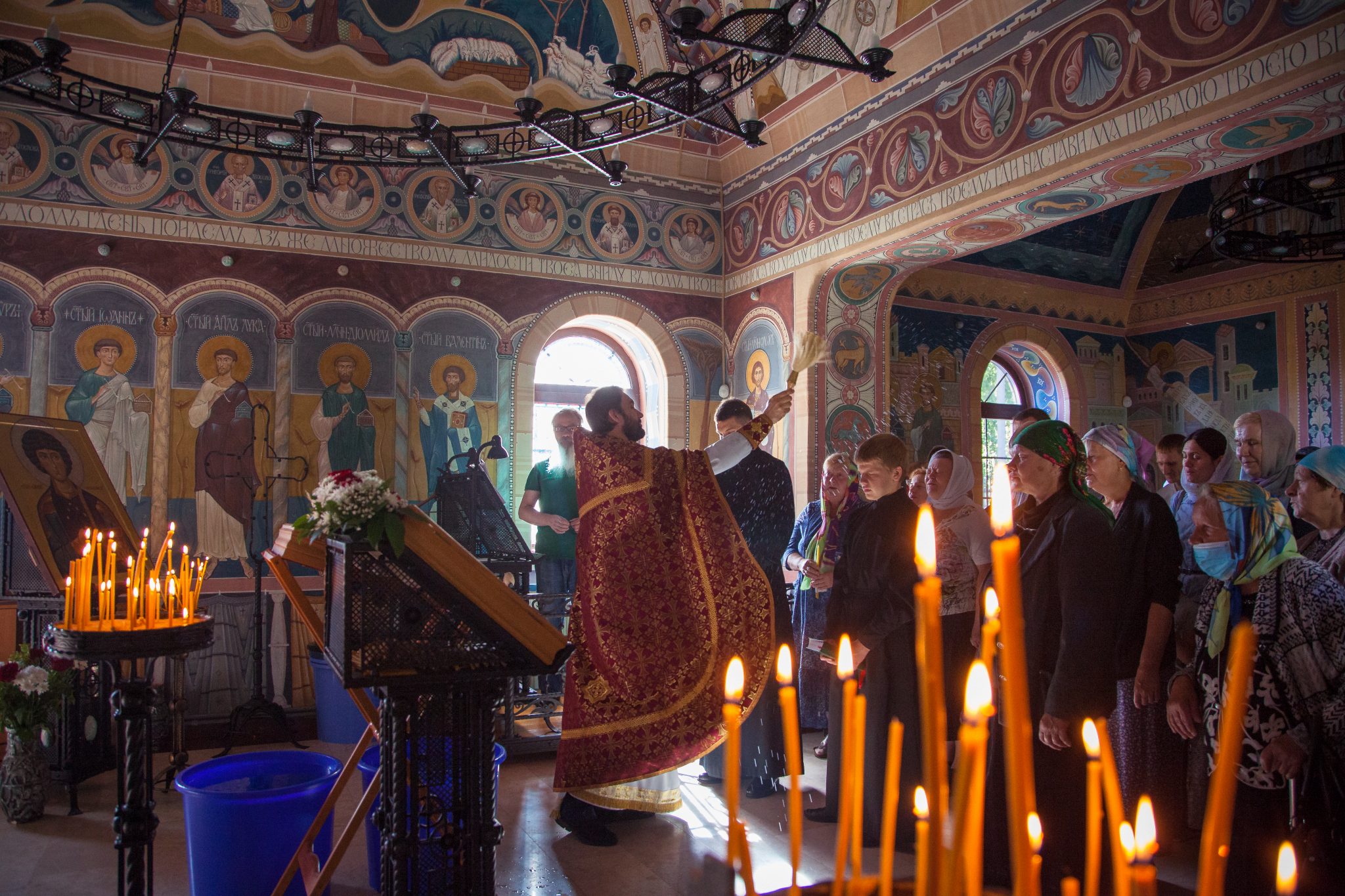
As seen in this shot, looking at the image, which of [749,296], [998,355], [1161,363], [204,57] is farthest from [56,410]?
[1161,363]

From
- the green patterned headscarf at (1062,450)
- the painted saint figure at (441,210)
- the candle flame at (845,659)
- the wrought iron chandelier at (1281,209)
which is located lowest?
the candle flame at (845,659)

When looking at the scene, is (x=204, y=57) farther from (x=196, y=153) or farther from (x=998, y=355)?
(x=998, y=355)

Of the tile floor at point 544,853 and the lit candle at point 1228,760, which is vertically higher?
the lit candle at point 1228,760

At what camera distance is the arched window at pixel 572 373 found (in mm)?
9148

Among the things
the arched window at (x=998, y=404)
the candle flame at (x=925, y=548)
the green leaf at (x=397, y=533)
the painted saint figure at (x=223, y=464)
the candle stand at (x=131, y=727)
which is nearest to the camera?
the candle flame at (x=925, y=548)

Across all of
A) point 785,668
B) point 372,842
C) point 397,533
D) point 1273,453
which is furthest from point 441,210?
point 785,668

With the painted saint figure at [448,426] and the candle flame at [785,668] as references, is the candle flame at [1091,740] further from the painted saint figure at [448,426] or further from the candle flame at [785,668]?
the painted saint figure at [448,426]

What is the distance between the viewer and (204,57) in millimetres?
7426

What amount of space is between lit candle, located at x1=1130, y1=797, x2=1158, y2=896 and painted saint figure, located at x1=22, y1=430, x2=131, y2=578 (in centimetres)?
497

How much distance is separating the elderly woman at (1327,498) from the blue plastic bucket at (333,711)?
5.36 meters

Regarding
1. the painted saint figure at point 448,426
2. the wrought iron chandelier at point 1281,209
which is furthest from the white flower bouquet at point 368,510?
the wrought iron chandelier at point 1281,209

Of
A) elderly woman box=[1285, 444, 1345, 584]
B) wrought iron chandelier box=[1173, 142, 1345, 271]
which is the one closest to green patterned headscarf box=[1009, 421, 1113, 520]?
elderly woman box=[1285, 444, 1345, 584]

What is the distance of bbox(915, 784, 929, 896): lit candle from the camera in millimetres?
733

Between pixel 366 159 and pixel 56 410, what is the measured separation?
122 inches
